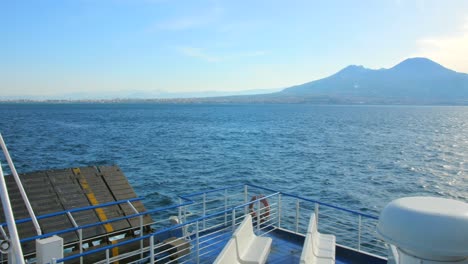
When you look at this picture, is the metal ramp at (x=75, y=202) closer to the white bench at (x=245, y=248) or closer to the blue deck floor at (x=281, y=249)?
the blue deck floor at (x=281, y=249)

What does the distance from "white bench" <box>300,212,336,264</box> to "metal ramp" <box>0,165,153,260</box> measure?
13.6ft

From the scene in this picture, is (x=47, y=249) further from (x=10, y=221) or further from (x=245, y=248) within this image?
(x=245, y=248)

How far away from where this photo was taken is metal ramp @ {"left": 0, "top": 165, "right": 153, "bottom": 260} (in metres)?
8.86

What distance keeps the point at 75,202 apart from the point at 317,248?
20.0 ft

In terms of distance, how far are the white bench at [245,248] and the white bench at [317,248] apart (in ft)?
2.98

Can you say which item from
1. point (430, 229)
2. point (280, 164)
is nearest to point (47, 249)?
point (430, 229)

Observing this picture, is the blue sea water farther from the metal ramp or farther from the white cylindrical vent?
the white cylindrical vent

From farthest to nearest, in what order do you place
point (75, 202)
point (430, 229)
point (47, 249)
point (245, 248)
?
point (75, 202)
point (245, 248)
point (47, 249)
point (430, 229)

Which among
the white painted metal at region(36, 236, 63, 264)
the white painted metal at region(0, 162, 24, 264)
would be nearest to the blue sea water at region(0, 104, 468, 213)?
the white painted metal at region(36, 236, 63, 264)

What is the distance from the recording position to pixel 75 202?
9641 millimetres

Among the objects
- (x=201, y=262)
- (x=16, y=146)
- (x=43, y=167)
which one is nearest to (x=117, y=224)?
(x=201, y=262)

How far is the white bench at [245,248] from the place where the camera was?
21.1 feet

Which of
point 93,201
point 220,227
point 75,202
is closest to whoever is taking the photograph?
point 75,202

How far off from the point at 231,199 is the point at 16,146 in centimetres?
3505
